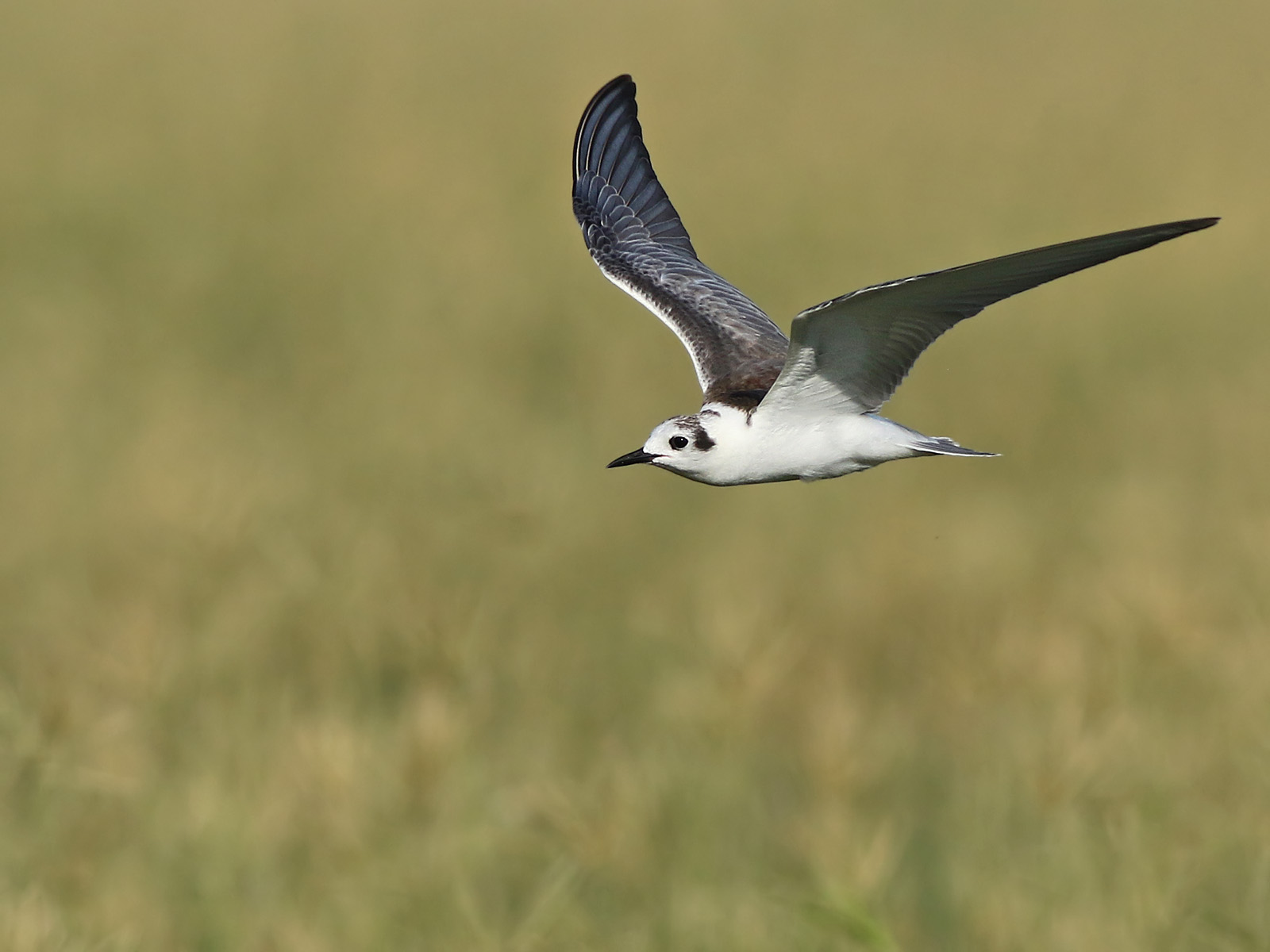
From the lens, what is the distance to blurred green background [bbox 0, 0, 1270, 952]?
4414 millimetres

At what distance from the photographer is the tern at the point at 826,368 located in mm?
3375

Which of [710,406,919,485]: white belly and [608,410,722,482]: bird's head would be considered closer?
[710,406,919,485]: white belly

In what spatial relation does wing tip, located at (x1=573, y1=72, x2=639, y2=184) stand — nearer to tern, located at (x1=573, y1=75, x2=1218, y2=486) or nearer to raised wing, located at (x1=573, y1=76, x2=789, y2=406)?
raised wing, located at (x1=573, y1=76, x2=789, y2=406)

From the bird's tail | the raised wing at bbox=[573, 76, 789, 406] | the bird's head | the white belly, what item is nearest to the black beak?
the bird's head

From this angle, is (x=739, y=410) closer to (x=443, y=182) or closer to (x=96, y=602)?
(x=96, y=602)

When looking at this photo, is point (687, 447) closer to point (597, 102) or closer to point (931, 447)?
point (931, 447)

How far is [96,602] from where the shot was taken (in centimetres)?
673

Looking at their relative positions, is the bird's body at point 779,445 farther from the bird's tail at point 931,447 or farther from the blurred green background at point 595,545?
the blurred green background at point 595,545

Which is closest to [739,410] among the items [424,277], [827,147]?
[424,277]

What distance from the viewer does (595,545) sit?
757 centimetres

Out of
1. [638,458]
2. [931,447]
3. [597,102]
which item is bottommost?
[638,458]

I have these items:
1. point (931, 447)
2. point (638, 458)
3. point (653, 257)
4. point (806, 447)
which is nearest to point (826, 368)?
point (806, 447)

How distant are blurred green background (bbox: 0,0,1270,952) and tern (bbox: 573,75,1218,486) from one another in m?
0.82

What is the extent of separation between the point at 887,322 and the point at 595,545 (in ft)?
12.6
